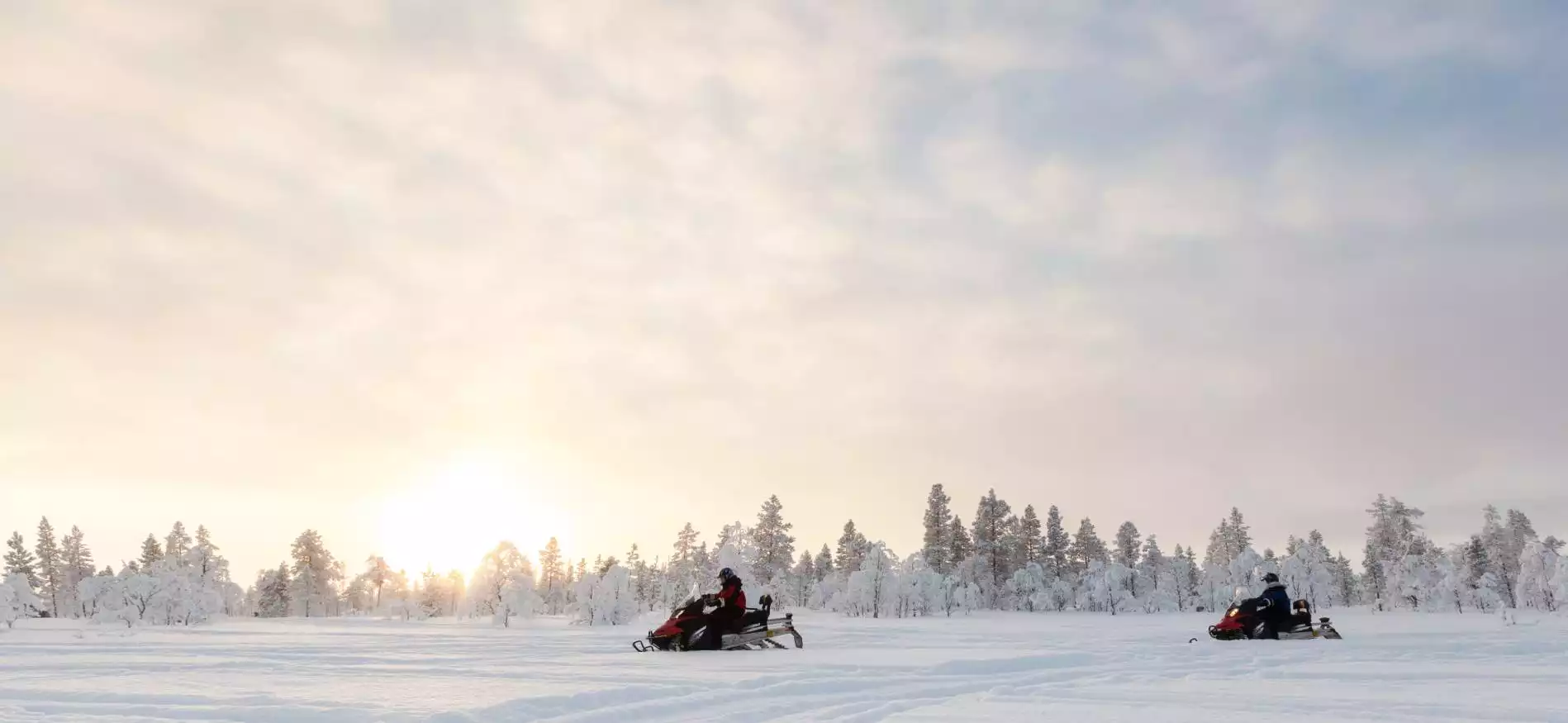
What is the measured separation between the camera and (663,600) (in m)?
97.1

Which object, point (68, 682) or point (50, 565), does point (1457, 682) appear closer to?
point (68, 682)

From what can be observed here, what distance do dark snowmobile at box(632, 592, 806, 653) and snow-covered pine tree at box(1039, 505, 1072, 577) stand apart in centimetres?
7779

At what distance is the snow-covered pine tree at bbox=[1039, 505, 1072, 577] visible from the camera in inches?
3698

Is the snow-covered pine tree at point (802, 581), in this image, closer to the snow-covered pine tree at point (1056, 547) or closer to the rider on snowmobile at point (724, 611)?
the snow-covered pine tree at point (1056, 547)

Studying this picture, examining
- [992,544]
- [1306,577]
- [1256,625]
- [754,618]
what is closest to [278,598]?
[992,544]

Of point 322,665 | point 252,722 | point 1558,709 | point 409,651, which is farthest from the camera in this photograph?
point 409,651

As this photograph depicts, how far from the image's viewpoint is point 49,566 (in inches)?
3482

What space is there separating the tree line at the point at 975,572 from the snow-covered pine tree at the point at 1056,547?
0.48 feet

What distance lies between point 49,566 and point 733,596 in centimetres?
9845

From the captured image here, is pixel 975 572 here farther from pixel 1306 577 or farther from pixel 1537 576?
pixel 1537 576

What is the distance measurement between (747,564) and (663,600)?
28744 mm

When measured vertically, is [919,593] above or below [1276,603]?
below

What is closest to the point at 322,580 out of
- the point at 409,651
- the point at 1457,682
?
the point at 409,651

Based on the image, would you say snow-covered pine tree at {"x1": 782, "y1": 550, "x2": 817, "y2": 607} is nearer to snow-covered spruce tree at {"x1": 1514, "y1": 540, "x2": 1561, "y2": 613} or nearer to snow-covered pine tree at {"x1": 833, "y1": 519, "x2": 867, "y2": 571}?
snow-covered pine tree at {"x1": 833, "y1": 519, "x2": 867, "y2": 571}
